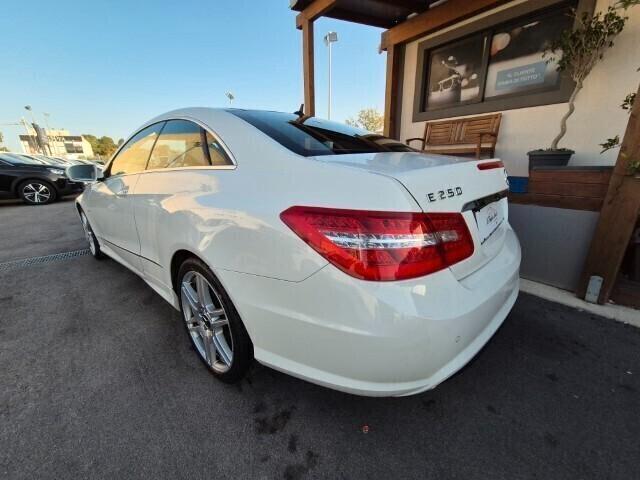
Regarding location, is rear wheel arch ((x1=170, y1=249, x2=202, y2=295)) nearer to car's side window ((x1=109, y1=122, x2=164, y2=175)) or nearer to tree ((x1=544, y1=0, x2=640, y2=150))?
car's side window ((x1=109, y1=122, x2=164, y2=175))

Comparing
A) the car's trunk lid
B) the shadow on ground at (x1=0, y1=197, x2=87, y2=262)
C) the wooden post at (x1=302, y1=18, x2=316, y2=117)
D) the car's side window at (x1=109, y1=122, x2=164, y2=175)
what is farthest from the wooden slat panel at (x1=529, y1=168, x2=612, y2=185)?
the shadow on ground at (x1=0, y1=197, x2=87, y2=262)

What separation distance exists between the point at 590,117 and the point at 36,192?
11608 millimetres

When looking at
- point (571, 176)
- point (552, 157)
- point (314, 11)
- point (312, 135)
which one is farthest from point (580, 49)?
point (312, 135)

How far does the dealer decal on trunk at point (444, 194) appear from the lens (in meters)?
1.05

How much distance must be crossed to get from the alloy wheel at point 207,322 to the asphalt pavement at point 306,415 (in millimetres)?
132

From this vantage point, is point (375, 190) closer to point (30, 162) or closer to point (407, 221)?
point (407, 221)

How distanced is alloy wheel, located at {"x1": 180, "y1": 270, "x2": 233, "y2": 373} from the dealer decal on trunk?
3.68ft

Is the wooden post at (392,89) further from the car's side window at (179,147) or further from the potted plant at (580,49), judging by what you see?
the car's side window at (179,147)

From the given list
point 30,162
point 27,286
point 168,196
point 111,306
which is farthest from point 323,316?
point 30,162

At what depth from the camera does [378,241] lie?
38.7 inches

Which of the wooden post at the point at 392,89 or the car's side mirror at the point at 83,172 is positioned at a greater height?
the wooden post at the point at 392,89

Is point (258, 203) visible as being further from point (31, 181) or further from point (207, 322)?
point (31, 181)

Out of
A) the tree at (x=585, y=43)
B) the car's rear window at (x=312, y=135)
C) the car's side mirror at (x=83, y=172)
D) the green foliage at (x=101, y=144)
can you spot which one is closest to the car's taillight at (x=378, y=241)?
the car's rear window at (x=312, y=135)

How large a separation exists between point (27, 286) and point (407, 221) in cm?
368
